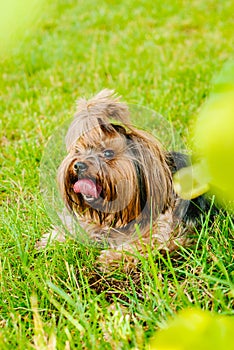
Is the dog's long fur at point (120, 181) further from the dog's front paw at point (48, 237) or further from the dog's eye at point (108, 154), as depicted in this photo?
the dog's front paw at point (48, 237)

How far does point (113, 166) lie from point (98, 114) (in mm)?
228

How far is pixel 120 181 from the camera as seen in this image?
232 cm

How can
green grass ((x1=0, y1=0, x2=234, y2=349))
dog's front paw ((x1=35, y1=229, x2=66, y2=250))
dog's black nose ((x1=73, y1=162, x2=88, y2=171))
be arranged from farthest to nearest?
dog's front paw ((x1=35, y1=229, x2=66, y2=250)), dog's black nose ((x1=73, y1=162, x2=88, y2=171)), green grass ((x1=0, y1=0, x2=234, y2=349))

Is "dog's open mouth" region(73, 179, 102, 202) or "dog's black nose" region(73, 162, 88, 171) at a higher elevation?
"dog's black nose" region(73, 162, 88, 171)

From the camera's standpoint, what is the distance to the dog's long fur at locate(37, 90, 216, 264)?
232 cm

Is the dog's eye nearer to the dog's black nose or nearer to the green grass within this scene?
the dog's black nose

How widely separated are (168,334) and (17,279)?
191 centimetres

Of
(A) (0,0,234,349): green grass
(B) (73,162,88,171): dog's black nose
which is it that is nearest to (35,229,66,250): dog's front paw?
(A) (0,0,234,349): green grass

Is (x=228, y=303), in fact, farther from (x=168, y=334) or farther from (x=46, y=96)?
(x=46, y=96)

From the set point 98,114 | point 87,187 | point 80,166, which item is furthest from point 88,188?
point 98,114

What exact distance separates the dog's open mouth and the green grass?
0.29 m

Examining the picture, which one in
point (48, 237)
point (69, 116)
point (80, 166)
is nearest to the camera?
point (80, 166)

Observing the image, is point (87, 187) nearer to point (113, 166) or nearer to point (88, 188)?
point (88, 188)

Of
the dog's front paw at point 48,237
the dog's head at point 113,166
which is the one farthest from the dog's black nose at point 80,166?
the dog's front paw at point 48,237
